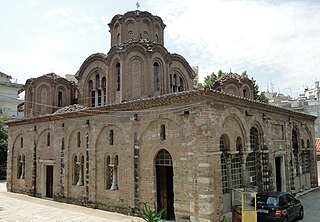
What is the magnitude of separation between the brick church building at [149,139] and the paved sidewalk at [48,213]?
2.20ft

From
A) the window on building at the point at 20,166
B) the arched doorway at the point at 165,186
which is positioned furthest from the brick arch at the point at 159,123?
the window on building at the point at 20,166

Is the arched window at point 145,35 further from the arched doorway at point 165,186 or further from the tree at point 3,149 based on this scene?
the tree at point 3,149

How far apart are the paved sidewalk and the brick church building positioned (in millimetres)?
672

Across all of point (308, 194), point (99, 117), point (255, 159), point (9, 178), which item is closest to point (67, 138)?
point (99, 117)

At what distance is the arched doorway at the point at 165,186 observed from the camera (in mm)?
13571

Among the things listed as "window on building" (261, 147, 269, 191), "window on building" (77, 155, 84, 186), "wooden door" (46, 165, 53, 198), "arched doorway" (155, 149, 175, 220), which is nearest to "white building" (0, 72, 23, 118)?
"wooden door" (46, 165, 53, 198)

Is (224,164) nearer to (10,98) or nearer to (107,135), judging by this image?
(107,135)

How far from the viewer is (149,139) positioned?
13969mm

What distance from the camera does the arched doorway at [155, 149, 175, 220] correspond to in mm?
13571

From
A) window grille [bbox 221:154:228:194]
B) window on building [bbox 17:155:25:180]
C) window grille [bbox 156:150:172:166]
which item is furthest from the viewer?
window on building [bbox 17:155:25:180]

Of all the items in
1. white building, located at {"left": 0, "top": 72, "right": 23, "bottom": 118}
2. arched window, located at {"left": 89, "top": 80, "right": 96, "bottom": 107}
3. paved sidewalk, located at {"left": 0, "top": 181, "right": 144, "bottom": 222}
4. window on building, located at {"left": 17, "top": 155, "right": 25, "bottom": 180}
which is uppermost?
white building, located at {"left": 0, "top": 72, "right": 23, "bottom": 118}

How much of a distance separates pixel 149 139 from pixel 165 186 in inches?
89.6

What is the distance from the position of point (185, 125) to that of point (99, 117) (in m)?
5.88

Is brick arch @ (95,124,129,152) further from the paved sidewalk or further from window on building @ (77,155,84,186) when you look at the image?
the paved sidewalk
